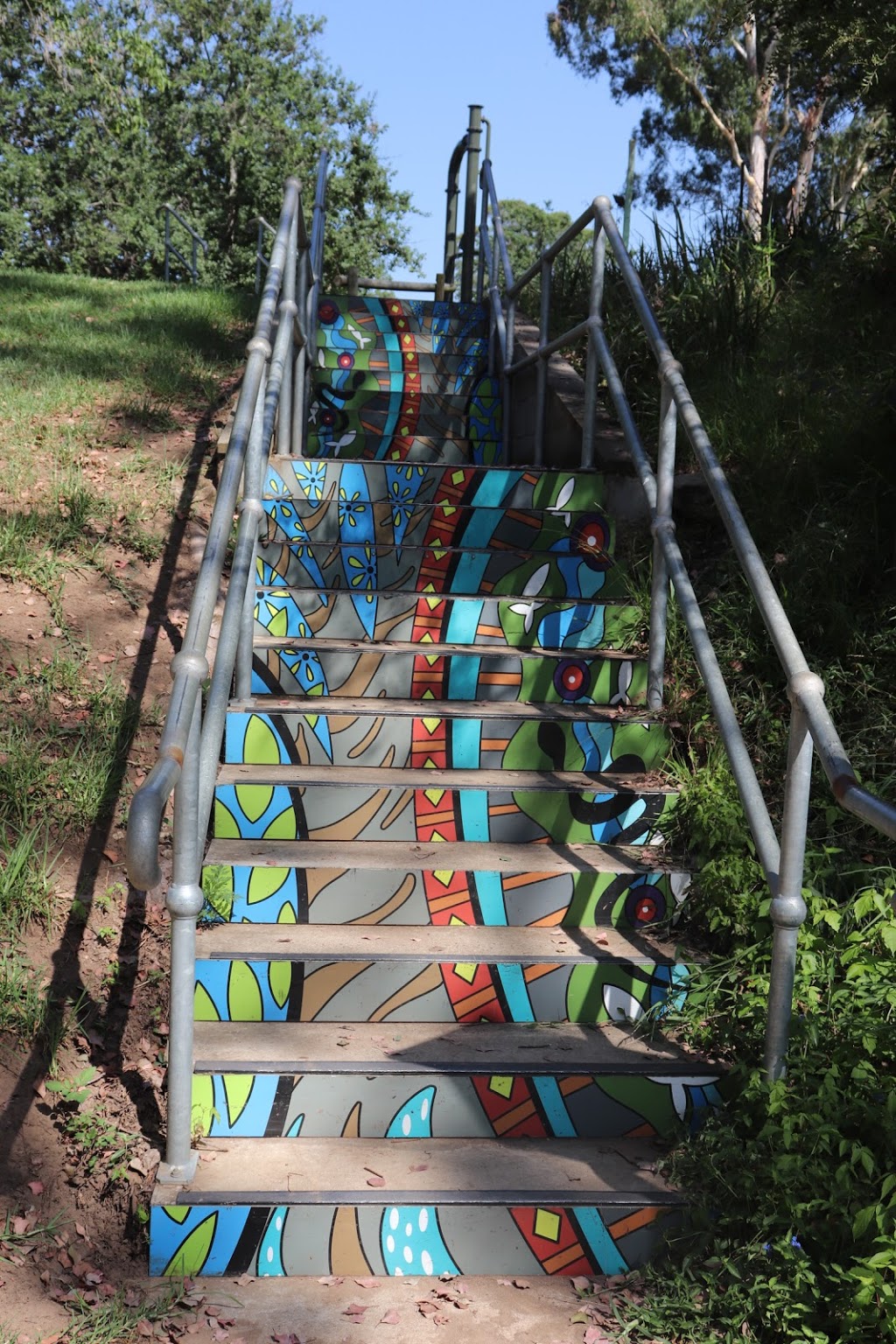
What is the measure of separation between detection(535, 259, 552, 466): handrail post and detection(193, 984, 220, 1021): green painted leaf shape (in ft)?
12.2

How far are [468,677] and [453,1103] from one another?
5.21 ft

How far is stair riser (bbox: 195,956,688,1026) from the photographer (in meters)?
3.01

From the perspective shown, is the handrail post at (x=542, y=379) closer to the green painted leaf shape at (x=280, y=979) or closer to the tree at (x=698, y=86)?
the green painted leaf shape at (x=280, y=979)

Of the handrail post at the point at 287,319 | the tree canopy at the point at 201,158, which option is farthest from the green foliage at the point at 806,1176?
the tree canopy at the point at 201,158

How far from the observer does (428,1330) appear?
2.42 metres

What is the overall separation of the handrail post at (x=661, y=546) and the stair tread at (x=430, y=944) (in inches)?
39.3

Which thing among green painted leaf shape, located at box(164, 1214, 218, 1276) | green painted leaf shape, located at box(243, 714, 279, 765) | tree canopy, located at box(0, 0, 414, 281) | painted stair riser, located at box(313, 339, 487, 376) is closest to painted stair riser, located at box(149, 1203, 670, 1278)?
green painted leaf shape, located at box(164, 1214, 218, 1276)

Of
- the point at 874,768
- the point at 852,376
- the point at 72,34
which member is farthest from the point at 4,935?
the point at 72,34

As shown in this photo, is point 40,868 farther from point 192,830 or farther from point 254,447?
point 254,447

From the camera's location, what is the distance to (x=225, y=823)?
Result: 3.44 meters

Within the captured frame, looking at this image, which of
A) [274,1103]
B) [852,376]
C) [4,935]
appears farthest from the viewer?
[852,376]

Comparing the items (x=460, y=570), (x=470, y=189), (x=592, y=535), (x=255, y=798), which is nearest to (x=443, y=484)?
(x=460, y=570)

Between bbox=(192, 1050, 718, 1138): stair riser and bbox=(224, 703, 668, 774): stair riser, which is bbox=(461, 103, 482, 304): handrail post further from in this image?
bbox=(192, 1050, 718, 1138): stair riser

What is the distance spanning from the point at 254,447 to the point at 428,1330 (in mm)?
2475
